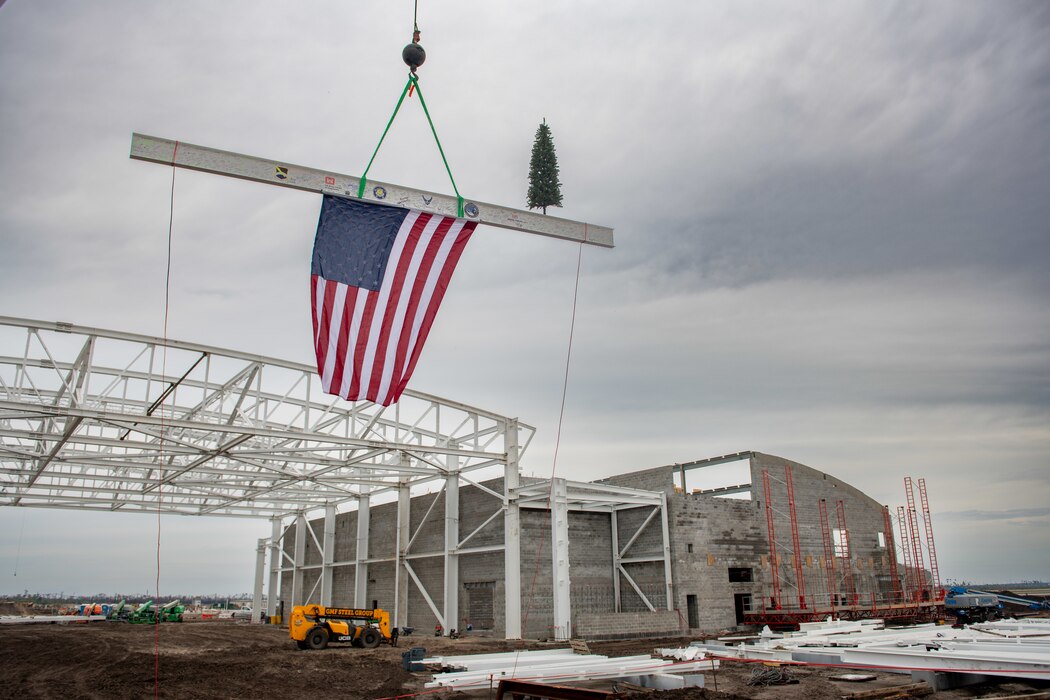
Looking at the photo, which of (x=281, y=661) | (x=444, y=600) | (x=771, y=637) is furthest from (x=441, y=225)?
(x=444, y=600)

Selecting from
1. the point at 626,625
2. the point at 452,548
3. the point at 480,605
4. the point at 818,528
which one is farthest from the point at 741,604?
the point at 452,548

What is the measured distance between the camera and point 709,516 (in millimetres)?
33781

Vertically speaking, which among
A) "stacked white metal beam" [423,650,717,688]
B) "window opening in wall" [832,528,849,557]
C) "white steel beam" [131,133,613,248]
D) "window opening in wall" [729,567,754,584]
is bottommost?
"stacked white metal beam" [423,650,717,688]

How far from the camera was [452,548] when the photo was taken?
1291 inches

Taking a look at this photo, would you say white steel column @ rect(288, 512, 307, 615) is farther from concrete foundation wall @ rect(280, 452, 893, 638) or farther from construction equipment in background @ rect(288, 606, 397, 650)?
construction equipment in background @ rect(288, 606, 397, 650)

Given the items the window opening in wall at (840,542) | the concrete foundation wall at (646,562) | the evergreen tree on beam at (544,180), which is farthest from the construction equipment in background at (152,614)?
the evergreen tree on beam at (544,180)

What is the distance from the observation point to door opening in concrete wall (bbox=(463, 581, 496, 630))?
31.7m

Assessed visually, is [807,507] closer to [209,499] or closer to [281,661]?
[281,661]

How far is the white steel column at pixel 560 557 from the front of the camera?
27188 millimetres

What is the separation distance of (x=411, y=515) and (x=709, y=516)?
14854 millimetres

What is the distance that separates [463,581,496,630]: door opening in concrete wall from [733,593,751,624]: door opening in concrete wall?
11.3 metres

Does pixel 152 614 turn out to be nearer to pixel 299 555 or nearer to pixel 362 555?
pixel 299 555

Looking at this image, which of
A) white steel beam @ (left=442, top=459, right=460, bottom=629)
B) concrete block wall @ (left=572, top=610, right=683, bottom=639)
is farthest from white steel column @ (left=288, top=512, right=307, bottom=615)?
concrete block wall @ (left=572, top=610, right=683, bottom=639)

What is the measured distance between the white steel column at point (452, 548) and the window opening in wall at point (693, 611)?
1022 centimetres
